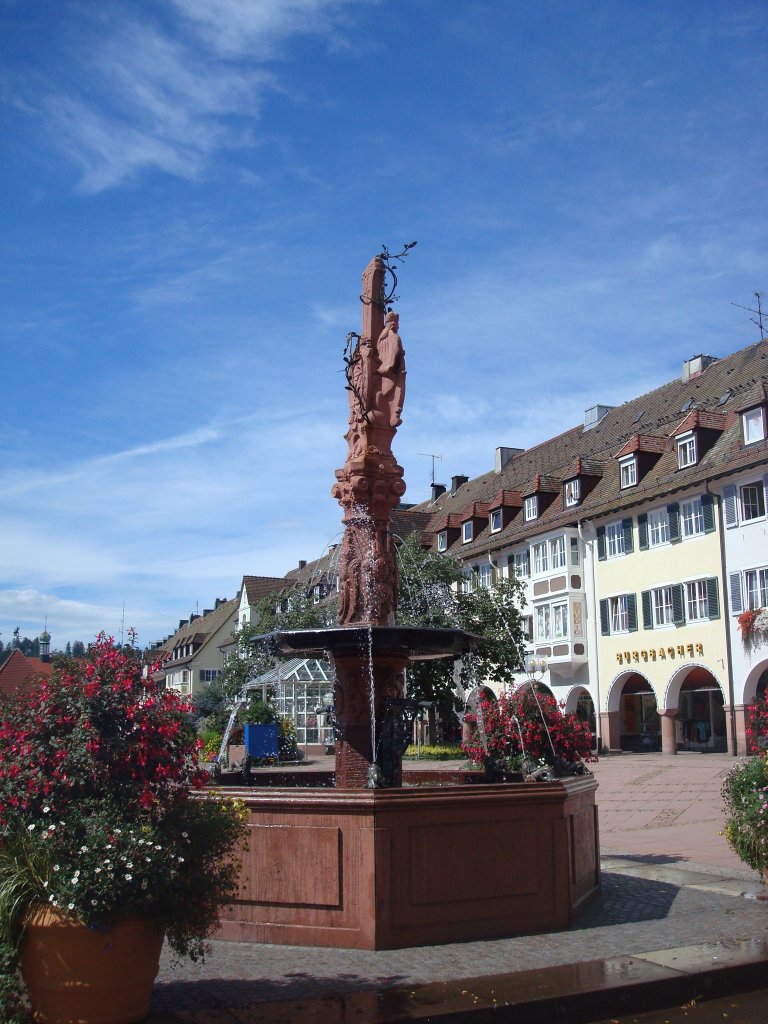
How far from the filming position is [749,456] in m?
34.7

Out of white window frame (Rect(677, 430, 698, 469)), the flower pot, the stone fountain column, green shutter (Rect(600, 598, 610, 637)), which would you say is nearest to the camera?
the flower pot

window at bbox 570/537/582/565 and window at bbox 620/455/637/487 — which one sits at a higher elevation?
window at bbox 620/455/637/487

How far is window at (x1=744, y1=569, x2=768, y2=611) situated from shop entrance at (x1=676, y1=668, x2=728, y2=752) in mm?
5155

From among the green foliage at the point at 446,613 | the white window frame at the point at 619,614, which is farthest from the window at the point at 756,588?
the green foliage at the point at 446,613

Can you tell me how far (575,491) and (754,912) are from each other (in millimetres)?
37297

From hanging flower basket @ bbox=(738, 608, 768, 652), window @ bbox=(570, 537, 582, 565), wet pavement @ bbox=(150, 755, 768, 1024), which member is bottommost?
wet pavement @ bbox=(150, 755, 768, 1024)

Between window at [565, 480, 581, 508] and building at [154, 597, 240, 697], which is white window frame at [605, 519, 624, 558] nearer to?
window at [565, 480, 581, 508]

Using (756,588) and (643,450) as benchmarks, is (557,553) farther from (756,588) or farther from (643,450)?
(756,588)

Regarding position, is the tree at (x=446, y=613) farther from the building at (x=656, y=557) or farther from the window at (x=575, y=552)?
the window at (x=575, y=552)

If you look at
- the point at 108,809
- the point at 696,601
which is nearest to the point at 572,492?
the point at 696,601

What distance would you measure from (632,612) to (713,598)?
198 inches

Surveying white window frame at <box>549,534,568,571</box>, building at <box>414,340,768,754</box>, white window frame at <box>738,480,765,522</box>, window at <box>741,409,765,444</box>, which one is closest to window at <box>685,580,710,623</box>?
building at <box>414,340,768,754</box>

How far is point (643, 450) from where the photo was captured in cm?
4141

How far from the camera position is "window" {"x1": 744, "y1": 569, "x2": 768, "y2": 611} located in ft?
113
